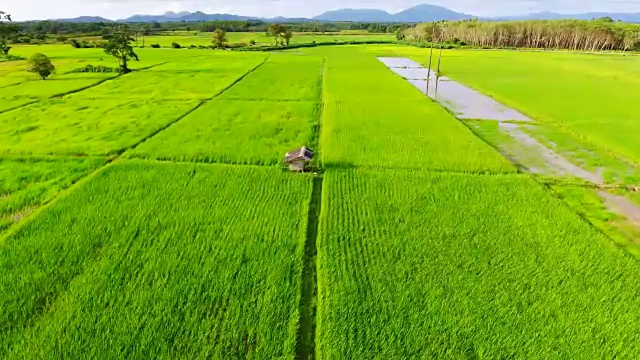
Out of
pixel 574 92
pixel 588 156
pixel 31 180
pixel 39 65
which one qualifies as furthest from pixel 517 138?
pixel 39 65

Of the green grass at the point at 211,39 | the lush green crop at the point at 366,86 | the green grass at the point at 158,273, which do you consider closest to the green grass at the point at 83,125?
the green grass at the point at 158,273

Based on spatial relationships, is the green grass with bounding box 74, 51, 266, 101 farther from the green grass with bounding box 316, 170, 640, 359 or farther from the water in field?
the green grass with bounding box 316, 170, 640, 359

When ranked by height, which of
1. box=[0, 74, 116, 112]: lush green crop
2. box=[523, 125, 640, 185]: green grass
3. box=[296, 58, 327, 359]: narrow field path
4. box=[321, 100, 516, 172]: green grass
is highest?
box=[0, 74, 116, 112]: lush green crop

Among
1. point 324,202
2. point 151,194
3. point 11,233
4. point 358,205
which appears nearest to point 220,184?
point 151,194

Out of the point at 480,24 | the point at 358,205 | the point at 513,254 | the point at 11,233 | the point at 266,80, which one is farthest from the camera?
the point at 480,24

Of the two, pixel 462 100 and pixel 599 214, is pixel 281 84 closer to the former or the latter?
pixel 462 100

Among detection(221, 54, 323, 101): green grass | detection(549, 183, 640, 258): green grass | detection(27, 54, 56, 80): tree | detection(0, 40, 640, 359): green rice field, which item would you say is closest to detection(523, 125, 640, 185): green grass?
detection(0, 40, 640, 359): green rice field

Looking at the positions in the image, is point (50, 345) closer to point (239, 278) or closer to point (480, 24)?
point (239, 278)
